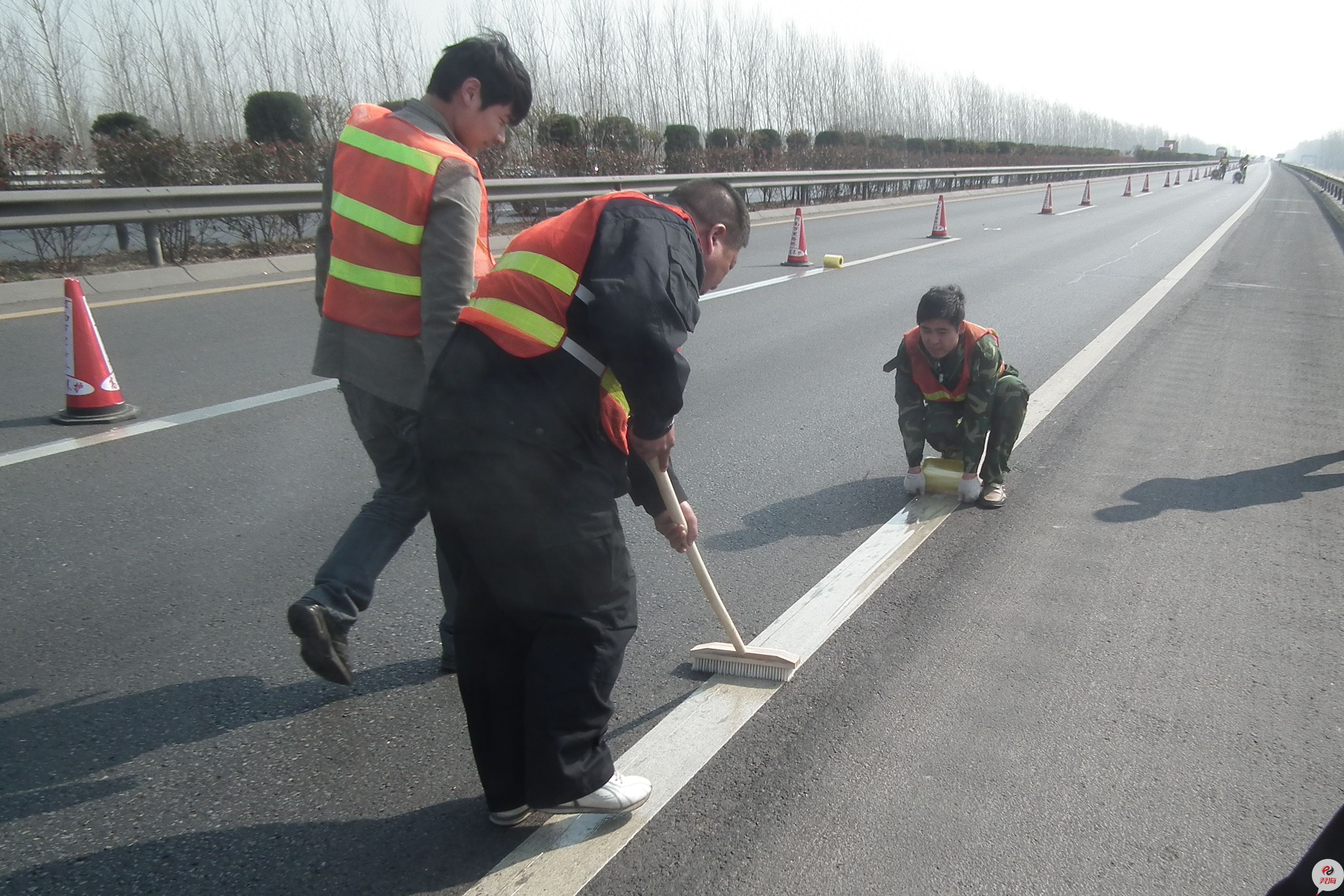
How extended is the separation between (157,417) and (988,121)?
65032mm

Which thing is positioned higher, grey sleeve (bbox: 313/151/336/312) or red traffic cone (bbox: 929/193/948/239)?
grey sleeve (bbox: 313/151/336/312)

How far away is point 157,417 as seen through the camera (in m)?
5.66

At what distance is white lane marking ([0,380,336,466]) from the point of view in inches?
196

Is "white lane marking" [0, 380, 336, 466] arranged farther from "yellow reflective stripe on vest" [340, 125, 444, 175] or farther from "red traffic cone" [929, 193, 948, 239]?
"red traffic cone" [929, 193, 948, 239]

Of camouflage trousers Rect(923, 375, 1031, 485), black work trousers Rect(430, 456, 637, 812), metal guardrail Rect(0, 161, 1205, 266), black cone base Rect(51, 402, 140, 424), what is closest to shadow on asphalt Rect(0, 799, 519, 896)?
black work trousers Rect(430, 456, 637, 812)

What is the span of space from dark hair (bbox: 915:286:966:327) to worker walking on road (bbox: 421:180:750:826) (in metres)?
2.29

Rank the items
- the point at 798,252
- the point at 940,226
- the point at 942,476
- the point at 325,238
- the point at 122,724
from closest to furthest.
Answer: the point at 122,724 < the point at 325,238 < the point at 942,476 < the point at 798,252 < the point at 940,226

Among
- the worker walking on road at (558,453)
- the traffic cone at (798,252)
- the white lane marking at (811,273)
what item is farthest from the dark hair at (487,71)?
the traffic cone at (798,252)

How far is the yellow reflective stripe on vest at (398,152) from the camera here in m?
2.66

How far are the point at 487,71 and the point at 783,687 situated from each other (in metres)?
1.98

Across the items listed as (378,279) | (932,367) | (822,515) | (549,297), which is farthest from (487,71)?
(932,367)

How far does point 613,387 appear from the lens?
2209 millimetres

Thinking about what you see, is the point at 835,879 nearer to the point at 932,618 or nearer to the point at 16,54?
the point at 932,618

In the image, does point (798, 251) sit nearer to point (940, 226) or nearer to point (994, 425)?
point (940, 226)
